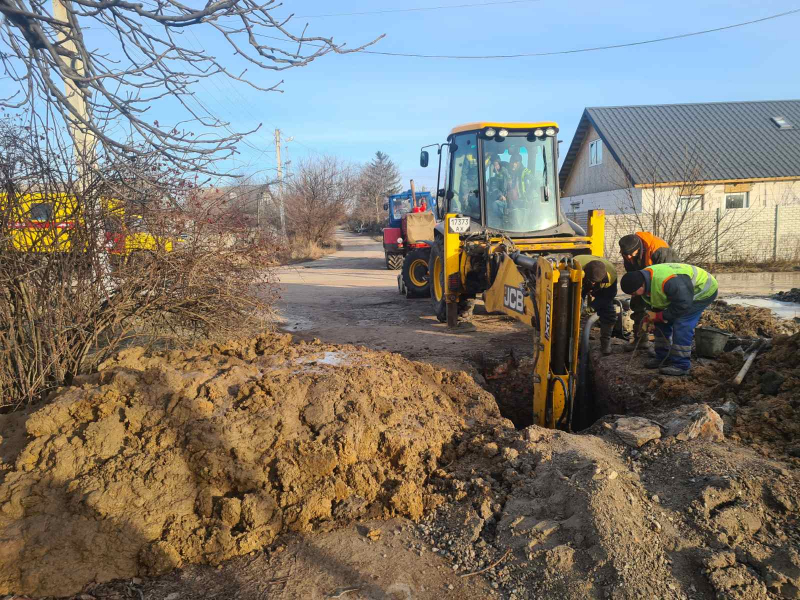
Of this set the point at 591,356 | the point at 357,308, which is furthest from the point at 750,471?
the point at 357,308

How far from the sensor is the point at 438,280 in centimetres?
923

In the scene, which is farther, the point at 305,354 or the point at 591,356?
the point at 591,356

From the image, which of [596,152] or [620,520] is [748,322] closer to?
[620,520]

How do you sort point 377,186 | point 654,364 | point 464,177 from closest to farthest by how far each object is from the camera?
point 654,364
point 464,177
point 377,186

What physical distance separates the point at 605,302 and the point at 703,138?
21851 millimetres

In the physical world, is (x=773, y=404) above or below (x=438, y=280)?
below

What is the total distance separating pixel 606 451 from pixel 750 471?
2.68 feet

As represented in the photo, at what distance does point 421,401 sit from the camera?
462 cm

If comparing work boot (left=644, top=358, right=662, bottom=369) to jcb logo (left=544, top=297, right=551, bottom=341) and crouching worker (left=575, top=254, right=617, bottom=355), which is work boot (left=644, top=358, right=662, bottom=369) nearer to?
crouching worker (left=575, top=254, right=617, bottom=355)

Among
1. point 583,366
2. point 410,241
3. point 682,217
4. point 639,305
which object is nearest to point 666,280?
point 639,305

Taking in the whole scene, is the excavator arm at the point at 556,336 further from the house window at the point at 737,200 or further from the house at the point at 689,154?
the house window at the point at 737,200

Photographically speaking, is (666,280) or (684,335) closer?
(666,280)

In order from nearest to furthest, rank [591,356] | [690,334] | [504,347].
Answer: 1. [690,334]
2. [591,356]
3. [504,347]

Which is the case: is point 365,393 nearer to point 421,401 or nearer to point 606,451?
point 421,401
